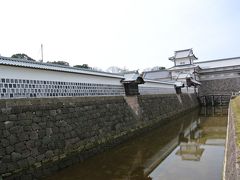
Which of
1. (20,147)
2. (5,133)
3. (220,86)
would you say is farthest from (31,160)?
(220,86)

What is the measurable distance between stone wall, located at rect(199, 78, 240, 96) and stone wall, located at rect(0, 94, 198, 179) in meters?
26.7

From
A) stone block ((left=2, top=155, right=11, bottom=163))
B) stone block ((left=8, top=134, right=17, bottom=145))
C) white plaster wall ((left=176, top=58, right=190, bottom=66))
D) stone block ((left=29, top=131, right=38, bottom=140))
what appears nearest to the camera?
stone block ((left=2, top=155, right=11, bottom=163))

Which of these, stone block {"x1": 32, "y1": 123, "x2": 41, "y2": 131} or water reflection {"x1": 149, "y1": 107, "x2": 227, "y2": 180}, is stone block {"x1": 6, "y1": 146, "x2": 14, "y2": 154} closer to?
stone block {"x1": 32, "y1": 123, "x2": 41, "y2": 131}

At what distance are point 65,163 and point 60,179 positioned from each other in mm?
915

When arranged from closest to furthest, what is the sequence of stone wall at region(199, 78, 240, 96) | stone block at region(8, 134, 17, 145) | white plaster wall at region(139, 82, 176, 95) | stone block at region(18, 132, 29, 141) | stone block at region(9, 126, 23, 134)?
stone block at region(8, 134, 17, 145) < stone block at region(9, 126, 23, 134) < stone block at region(18, 132, 29, 141) < white plaster wall at region(139, 82, 176, 95) < stone wall at region(199, 78, 240, 96)

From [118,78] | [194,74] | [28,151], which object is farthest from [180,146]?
[194,74]

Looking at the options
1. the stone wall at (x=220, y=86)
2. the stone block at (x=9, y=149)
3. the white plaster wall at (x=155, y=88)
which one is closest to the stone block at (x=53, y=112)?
the stone block at (x=9, y=149)

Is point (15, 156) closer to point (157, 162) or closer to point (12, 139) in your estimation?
point (12, 139)

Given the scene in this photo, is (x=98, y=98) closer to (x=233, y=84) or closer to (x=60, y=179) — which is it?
(x=60, y=179)

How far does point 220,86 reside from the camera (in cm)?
3522

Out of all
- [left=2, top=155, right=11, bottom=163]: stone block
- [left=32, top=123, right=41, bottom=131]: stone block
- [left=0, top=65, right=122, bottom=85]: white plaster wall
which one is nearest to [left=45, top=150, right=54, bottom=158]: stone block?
[left=32, top=123, right=41, bottom=131]: stone block

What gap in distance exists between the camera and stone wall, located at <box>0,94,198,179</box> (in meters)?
6.00

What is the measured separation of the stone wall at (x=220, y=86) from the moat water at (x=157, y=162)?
25.2 m

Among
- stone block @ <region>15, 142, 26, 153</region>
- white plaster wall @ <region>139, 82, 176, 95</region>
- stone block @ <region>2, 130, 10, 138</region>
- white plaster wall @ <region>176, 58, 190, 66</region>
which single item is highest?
white plaster wall @ <region>176, 58, 190, 66</region>
